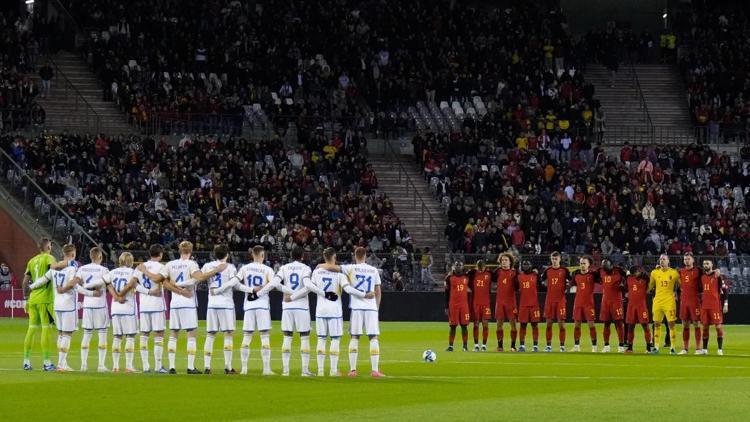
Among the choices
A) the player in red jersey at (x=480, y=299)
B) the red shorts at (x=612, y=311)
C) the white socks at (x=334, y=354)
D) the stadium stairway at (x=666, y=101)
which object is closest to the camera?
the white socks at (x=334, y=354)

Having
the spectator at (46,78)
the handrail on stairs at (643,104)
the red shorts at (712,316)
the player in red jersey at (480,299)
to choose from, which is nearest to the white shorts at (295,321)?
the player in red jersey at (480,299)

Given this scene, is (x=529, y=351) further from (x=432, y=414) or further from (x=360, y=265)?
(x=432, y=414)

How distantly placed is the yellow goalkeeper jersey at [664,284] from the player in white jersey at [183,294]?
469 inches

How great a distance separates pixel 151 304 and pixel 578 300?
1163cm

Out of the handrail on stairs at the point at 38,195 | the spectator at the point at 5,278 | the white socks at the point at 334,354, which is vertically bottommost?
the white socks at the point at 334,354

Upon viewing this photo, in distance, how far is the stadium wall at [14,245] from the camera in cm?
4853

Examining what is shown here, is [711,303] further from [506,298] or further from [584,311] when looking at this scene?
[506,298]

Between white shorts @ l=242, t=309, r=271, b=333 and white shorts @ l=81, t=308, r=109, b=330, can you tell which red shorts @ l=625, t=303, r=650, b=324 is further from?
white shorts @ l=81, t=308, r=109, b=330

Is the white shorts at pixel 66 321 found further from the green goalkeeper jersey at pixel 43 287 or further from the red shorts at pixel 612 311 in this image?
the red shorts at pixel 612 311

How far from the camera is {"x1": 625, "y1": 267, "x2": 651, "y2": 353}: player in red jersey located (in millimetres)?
33500

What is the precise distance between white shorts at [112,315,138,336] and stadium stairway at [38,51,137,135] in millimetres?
29768

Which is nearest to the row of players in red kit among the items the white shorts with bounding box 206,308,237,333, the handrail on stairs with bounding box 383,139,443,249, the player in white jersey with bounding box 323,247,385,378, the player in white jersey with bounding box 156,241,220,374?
the player in white jersey with bounding box 323,247,385,378

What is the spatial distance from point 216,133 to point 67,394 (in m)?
35.3

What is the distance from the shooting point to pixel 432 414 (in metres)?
19.1
